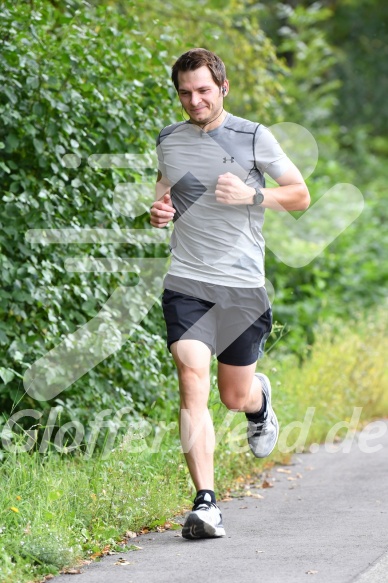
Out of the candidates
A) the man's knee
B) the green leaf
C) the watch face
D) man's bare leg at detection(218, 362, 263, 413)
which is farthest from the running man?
the green leaf

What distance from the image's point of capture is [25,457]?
5.25 metres

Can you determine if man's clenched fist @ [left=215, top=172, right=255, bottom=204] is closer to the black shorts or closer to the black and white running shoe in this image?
the black shorts

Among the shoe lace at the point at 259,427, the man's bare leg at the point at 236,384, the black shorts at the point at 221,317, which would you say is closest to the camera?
the black shorts at the point at 221,317

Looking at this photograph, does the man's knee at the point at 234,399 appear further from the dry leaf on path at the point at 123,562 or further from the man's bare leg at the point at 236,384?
the dry leaf on path at the point at 123,562

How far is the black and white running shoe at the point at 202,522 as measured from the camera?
464 cm

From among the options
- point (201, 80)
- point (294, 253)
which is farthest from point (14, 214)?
point (294, 253)

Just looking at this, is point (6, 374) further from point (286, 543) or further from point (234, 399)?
point (286, 543)

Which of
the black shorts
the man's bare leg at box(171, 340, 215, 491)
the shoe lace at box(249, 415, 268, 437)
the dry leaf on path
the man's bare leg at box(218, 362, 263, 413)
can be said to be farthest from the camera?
the shoe lace at box(249, 415, 268, 437)

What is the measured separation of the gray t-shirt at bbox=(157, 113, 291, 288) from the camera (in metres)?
4.88

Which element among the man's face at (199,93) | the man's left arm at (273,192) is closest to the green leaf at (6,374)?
the man's left arm at (273,192)

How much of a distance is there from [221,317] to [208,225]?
43cm

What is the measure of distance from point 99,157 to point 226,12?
4730 mm

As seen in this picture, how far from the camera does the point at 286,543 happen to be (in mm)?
4676

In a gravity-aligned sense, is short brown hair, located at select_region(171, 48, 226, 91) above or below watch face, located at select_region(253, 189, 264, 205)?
above
